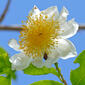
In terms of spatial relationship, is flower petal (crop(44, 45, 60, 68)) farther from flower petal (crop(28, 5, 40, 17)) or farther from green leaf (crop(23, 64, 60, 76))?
flower petal (crop(28, 5, 40, 17))

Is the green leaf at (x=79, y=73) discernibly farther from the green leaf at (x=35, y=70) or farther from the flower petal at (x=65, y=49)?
the green leaf at (x=35, y=70)

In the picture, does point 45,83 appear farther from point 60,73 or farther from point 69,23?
point 69,23

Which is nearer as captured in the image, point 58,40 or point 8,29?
point 58,40

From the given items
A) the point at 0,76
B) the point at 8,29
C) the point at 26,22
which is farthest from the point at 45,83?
the point at 8,29

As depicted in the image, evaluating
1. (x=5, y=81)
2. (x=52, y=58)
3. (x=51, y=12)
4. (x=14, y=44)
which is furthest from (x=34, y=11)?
(x=5, y=81)

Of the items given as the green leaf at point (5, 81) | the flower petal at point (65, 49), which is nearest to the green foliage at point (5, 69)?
the green leaf at point (5, 81)
